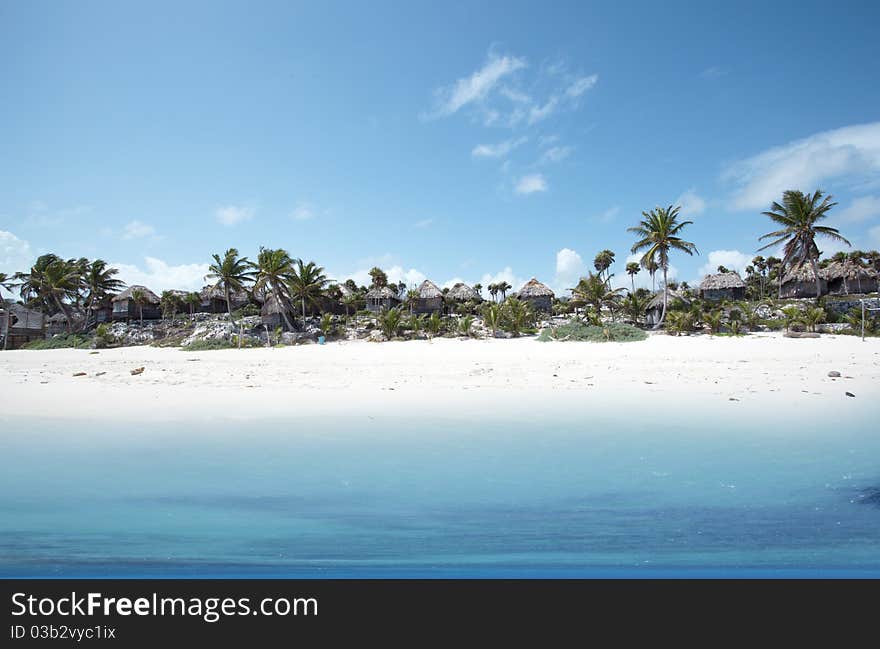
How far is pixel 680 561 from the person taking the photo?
137 inches

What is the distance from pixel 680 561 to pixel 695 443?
375 centimetres

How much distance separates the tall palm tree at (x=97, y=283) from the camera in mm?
46906

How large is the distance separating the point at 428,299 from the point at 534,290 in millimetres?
11493

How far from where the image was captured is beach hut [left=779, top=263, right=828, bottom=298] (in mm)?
36562

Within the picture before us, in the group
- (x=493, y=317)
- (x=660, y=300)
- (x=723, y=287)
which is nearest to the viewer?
(x=493, y=317)

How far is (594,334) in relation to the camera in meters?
25.0

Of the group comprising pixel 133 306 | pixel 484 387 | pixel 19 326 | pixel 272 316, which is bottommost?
pixel 484 387

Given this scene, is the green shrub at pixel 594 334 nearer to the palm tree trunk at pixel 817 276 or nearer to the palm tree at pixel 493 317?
the palm tree at pixel 493 317

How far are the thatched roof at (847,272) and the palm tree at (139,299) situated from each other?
6697 centimetres

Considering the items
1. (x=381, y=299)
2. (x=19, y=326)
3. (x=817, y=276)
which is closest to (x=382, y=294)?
(x=381, y=299)

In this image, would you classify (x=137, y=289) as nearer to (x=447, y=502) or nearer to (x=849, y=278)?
(x=447, y=502)
